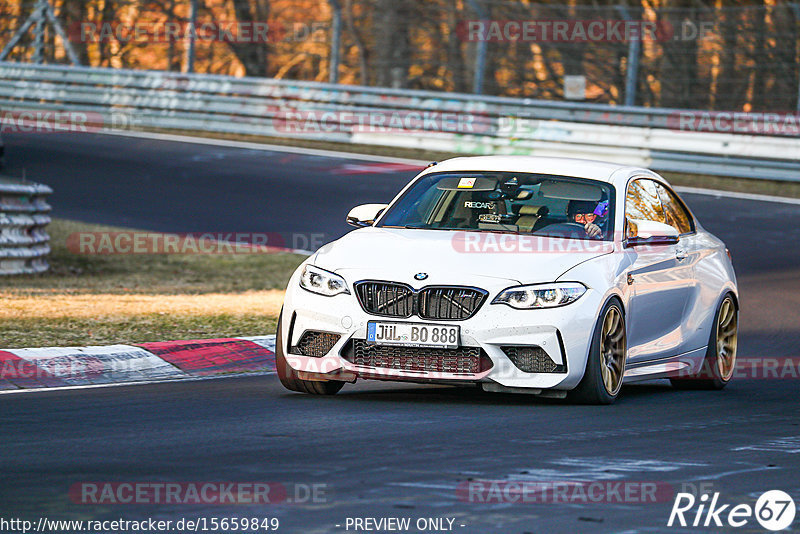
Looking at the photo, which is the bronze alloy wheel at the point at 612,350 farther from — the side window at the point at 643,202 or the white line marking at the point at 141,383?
the white line marking at the point at 141,383

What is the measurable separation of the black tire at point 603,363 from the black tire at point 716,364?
147 centimetres

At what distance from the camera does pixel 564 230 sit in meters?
9.05

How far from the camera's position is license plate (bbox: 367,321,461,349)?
810cm

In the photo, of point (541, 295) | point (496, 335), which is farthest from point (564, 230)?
point (496, 335)

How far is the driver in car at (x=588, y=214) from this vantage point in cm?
909

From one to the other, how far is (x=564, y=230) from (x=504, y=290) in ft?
3.50

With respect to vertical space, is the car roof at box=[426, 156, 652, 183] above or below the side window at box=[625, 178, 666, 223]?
above

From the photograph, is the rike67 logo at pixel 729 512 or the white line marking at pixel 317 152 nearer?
the rike67 logo at pixel 729 512

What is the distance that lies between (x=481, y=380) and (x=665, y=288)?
1.84m

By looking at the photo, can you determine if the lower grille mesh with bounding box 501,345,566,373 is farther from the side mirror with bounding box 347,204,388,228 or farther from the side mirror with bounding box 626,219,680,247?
the side mirror with bounding box 347,204,388,228

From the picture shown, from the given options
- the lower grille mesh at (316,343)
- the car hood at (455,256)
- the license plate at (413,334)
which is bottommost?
the lower grille mesh at (316,343)

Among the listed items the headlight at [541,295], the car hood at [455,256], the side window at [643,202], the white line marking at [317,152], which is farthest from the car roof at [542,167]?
the white line marking at [317,152]

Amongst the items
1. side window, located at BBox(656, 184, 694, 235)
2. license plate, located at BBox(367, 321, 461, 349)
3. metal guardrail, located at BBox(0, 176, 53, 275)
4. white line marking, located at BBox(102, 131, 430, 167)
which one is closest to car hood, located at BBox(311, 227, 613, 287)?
license plate, located at BBox(367, 321, 461, 349)

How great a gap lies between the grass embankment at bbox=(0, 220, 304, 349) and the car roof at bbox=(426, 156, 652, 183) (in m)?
2.48
